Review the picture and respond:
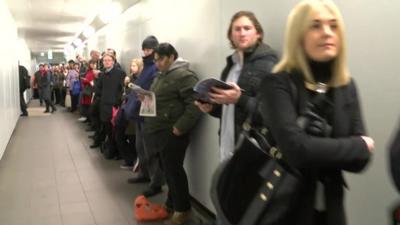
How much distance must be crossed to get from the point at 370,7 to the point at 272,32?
2.65 ft

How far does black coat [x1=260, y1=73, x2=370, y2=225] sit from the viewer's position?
1.21m

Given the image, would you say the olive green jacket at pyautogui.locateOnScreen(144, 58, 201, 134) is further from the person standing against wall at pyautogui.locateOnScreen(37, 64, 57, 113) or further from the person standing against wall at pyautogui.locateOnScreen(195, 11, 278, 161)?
the person standing against wall at pyautogui.locateOnScreen(37, 64, 57, 113)

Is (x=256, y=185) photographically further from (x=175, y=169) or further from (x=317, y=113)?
(x=175, y=169)

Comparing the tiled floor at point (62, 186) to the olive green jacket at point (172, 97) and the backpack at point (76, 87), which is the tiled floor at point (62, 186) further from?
the backpack at point (76, 87)

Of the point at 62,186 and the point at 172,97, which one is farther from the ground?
the point at 172,97

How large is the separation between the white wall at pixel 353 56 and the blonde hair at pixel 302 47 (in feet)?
1.67

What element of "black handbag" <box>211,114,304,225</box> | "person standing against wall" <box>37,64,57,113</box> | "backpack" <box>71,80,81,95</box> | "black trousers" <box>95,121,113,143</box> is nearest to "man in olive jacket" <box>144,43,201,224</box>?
"black handbag" <box>211,114,304,225</box>

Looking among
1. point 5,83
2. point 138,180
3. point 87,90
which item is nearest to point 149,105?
point 138,180

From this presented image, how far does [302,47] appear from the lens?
4.33ft

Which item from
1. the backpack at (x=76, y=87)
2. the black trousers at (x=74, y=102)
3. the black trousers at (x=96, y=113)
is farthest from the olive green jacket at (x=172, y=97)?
the black trousers at (x=74, y=102)

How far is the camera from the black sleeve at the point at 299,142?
1.20 m

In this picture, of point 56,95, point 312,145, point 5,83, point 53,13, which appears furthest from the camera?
point 56,95

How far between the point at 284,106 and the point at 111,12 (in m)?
7.27

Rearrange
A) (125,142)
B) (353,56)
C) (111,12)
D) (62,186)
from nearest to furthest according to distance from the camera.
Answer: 1. (353,56)
2. (62,186)
3. (125,142)
4. (111,12)
